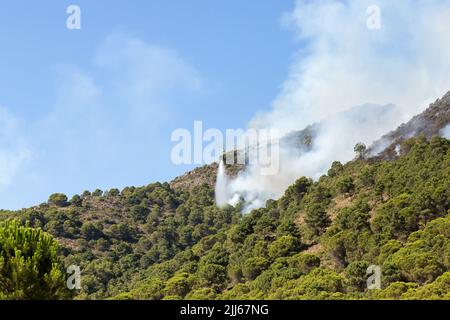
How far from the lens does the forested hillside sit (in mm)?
68875

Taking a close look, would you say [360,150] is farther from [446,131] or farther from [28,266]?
[28,266]

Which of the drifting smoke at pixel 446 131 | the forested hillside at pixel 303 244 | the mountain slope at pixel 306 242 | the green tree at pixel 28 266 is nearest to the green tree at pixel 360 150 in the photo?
the mountain slope at pixel 306 242

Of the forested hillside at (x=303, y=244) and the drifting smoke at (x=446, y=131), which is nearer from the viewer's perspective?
the forested hillside at (x=303, y=244)

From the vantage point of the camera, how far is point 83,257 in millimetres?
132250

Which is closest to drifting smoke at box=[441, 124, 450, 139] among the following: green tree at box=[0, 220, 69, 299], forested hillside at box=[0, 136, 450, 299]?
forested hillside at box=[0, 136, 450, 299]

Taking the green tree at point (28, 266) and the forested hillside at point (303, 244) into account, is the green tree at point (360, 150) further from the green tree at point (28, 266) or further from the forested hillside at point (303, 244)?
the green tree at point (28, 266)

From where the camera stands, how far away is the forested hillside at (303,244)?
68.9 m

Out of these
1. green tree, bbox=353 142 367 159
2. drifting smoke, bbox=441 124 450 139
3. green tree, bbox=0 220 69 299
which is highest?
drifting smoke, bbox=441 124 450 139

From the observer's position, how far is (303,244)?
9788 centimetres

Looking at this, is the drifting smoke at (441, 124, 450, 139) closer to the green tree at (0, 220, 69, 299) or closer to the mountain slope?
the mountain slope

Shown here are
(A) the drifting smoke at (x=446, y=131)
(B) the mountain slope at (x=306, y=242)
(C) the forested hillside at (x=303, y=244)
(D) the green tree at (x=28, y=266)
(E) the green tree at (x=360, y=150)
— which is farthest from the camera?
(E) the green tree at (x=360, y=150)

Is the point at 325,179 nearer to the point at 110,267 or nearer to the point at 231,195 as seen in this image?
the point at 110,267

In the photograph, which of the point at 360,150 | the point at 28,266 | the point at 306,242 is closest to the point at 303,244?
the point at 306,242
